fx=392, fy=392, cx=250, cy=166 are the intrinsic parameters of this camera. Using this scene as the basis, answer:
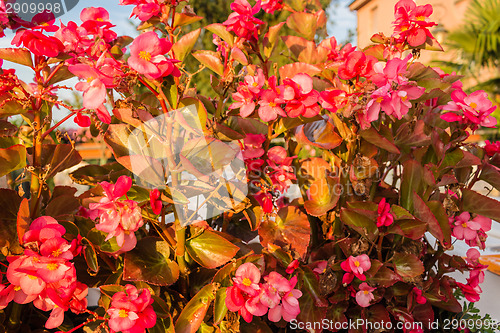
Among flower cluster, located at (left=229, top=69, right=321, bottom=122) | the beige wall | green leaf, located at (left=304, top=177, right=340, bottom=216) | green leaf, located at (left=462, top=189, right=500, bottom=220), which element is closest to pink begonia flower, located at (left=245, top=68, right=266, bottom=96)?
flower cluster, located at (left=229, top=69, right=321, bottom=122)

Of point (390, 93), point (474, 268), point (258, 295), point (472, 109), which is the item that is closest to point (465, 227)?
point (474, 268)

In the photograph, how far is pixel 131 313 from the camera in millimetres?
539

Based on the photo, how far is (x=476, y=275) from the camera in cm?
84

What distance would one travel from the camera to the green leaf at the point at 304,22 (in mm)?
775

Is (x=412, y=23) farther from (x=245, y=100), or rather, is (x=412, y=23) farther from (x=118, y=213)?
(x=118, y=213)

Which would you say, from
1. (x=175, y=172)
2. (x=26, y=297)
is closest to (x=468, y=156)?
(x=175, y=172)

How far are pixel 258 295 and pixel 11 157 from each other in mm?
425

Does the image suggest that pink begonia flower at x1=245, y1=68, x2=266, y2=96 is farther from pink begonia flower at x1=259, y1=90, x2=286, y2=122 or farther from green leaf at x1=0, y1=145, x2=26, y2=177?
green leaf at x1=0, y1=145, x2=26, y2=177

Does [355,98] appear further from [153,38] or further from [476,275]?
[476,275]

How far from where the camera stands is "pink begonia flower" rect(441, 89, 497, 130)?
0.72 metres

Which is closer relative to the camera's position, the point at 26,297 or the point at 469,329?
the point at 26,297

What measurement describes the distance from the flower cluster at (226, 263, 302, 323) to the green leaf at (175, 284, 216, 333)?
0.14 feet

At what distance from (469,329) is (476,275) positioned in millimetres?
152

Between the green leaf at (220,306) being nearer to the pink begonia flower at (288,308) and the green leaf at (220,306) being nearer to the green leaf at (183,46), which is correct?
the pink begonia flower at (288,308)
